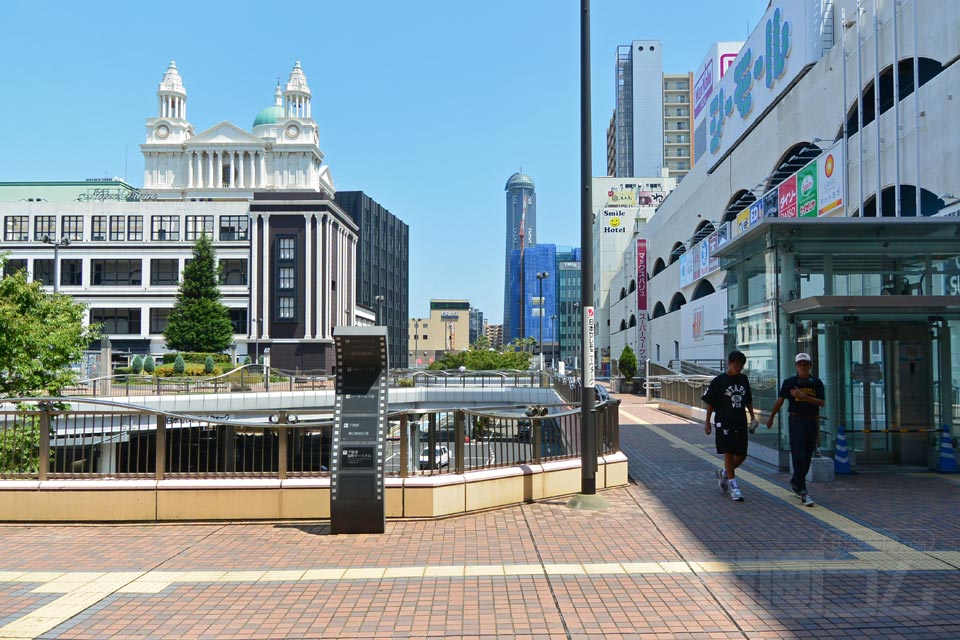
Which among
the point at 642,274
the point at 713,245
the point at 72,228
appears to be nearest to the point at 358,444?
the point at 713,245

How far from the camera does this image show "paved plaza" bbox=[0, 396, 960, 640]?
5.07m

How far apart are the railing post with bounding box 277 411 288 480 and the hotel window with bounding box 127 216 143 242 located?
243 ft

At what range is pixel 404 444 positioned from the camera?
835 centimetres

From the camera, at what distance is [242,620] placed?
522 centimetres

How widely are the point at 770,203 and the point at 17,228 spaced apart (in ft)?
242

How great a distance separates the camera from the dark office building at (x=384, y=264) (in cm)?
11081

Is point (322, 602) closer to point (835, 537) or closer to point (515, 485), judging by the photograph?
point (515, 485)

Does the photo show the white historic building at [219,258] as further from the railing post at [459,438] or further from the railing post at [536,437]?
the railing post at [459,438]

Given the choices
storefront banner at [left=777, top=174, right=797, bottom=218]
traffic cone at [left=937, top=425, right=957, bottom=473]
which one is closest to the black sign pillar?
traffic cone at [left=937, top=425, right=957, bottom=473]

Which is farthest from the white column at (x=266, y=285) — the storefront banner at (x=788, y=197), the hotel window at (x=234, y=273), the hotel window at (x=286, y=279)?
the storefront banner at (x=788, y=197)

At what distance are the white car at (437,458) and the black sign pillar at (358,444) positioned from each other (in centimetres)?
102

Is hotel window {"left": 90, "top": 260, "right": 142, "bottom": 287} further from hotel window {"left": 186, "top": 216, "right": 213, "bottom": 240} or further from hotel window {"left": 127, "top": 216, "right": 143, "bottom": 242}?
hotel window {"left": 186, "top": 216, "right": 213, "bottom": 240}

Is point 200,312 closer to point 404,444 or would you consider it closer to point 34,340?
point 34,340

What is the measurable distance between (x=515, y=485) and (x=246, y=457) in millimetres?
3296
